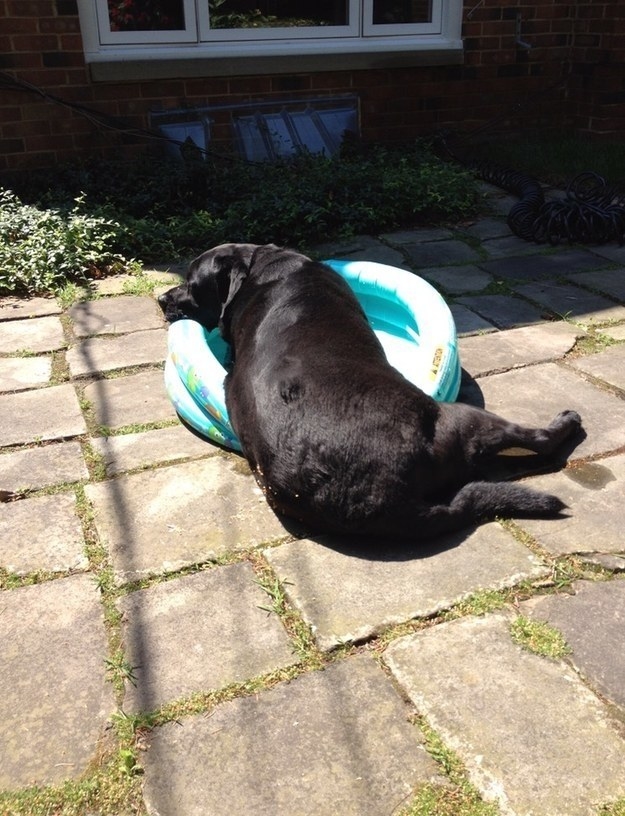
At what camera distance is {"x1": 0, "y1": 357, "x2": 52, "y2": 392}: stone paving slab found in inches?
152

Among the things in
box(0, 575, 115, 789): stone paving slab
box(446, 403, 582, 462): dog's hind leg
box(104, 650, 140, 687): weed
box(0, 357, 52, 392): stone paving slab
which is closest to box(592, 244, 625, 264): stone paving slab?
box(446, 403, 582, 462): dog's hind leg

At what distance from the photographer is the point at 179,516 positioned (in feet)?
9.23

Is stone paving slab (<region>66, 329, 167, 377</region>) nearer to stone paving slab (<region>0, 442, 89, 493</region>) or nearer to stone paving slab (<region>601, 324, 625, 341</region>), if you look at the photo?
stone paving slab (<region>0, 442, 89, 493</region>)

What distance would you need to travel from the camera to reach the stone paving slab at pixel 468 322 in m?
4.27

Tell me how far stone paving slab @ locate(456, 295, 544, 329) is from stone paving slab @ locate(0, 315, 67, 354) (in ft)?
7.44

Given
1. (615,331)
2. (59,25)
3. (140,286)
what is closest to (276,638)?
(615,331)

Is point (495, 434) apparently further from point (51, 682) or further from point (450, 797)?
point (51, 682)

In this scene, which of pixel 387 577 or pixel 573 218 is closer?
pixel 387 577

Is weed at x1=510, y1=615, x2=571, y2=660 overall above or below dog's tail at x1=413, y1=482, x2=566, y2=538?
below

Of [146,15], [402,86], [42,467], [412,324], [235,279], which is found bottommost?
[42,467]

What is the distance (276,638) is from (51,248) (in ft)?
12.6

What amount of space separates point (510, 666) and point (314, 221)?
164 inches

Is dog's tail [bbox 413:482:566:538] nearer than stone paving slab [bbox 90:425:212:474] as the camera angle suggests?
Yes

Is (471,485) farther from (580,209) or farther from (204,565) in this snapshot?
(580,209)
